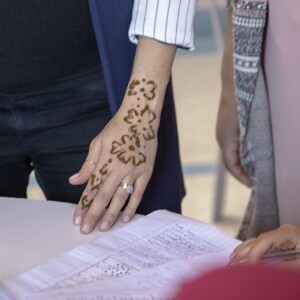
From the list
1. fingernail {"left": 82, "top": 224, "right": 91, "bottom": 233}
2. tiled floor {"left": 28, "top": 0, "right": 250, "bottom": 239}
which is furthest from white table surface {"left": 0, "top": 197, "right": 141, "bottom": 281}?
tiled floor {"left": 28, "top": 0, "right": 250, "bottom": 239}

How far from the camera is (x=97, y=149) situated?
1061 mm

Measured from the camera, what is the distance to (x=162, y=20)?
3.64 ft

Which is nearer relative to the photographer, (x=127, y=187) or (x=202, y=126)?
(x=127, y=187)

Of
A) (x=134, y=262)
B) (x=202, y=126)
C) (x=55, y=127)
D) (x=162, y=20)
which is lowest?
(x=202, y=126)

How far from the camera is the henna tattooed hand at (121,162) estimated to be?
1012 millimetres

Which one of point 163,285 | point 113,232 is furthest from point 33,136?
point 163,285

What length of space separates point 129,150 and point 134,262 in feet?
0.78

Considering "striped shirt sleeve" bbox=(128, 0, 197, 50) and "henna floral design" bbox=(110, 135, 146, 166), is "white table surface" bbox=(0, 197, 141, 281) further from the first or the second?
"striped shirt sleeve" bbox=(128, 0, 197, 50)

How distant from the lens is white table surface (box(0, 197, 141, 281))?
0.90 m

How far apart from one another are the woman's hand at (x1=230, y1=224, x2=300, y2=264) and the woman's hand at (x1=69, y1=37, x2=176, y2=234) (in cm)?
21

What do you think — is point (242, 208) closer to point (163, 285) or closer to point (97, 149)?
point (97, 149)

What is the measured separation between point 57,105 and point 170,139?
8.5 inches

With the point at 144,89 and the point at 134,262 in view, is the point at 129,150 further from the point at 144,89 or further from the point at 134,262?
the point at 134,262

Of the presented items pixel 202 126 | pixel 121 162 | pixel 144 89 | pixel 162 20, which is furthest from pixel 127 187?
pixel 202 126
